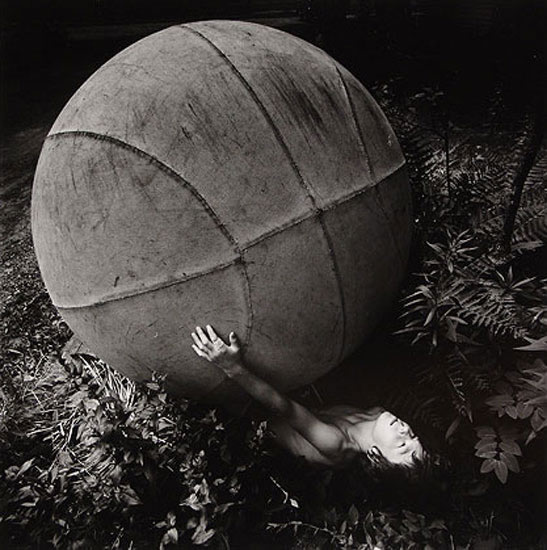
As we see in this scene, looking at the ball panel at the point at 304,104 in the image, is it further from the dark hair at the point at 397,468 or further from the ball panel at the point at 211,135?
the dark hair at the point at 397,468

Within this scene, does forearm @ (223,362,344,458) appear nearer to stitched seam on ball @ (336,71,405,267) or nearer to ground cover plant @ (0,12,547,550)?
ground cover plant @ (0,12,547,550)

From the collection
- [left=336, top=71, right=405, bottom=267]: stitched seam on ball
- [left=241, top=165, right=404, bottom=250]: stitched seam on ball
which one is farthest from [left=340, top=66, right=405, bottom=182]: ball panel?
[left=241, top=165, right=404, bottom=250]: stitched seam on ball

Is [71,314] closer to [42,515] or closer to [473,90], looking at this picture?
[42,515]

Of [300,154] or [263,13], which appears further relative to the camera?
[263,13]

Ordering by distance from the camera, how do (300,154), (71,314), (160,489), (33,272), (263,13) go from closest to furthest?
(300,154) → (71,314) → (160,489) → (33,272) → (263,13)

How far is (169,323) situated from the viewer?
326 cm

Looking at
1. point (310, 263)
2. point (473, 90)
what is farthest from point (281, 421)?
point (473, 90)

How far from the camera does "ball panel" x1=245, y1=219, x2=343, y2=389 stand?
3.17 meters

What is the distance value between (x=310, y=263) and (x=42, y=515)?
1.96 metres

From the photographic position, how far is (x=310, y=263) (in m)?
3.22

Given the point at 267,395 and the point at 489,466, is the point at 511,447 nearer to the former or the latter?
the point at 489,466

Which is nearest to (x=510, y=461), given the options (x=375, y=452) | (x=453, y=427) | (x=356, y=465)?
(x=453, y=427)

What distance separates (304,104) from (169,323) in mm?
1116

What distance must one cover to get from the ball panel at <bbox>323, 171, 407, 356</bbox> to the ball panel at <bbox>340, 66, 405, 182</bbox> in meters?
0.07
